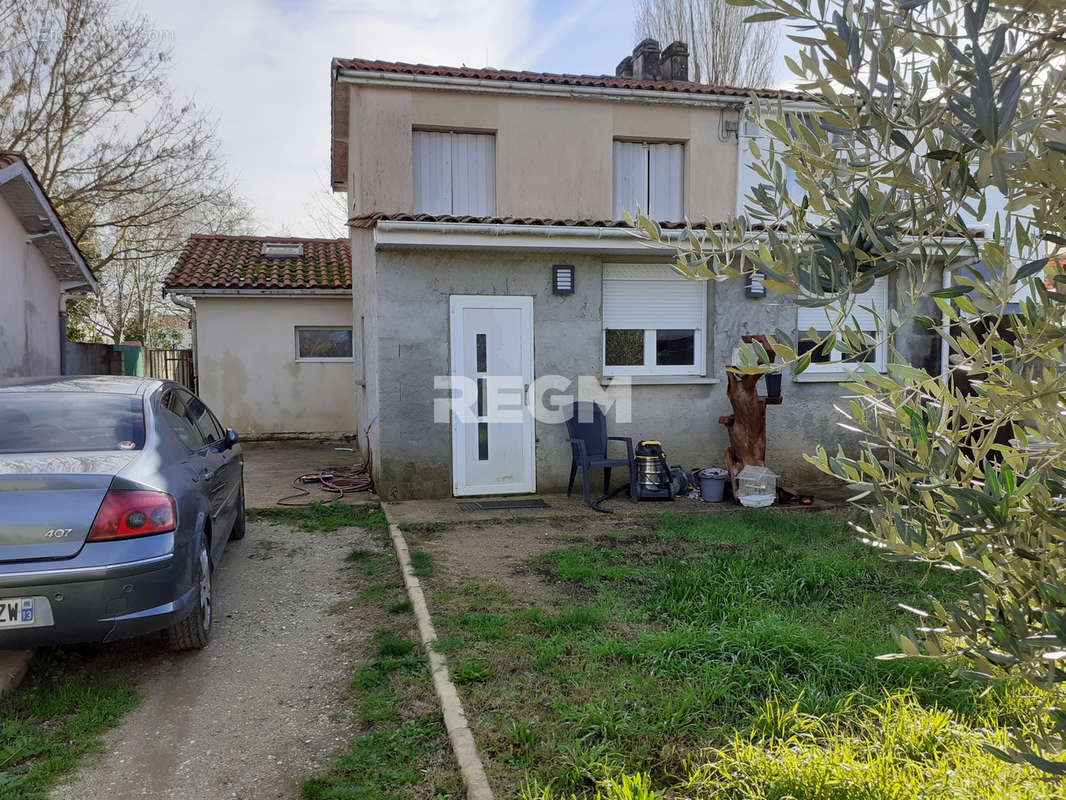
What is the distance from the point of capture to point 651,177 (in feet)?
40.1

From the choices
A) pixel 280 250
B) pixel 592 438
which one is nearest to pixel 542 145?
pixel 592 438

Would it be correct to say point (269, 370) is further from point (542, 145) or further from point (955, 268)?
point (955, 268)

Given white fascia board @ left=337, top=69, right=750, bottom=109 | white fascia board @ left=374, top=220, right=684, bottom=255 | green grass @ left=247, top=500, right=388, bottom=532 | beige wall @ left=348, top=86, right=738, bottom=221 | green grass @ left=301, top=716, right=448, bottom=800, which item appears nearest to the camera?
green grass @ left=301, top=716, right=448, bottom=800

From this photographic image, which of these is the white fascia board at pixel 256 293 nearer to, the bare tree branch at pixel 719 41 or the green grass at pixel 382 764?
the green grass at pixel 382 764

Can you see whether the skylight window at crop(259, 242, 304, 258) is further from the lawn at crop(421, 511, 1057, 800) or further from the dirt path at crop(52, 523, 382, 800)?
the lawn at crop(421, 511, 1057, 800)

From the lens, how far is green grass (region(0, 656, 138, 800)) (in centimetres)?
325

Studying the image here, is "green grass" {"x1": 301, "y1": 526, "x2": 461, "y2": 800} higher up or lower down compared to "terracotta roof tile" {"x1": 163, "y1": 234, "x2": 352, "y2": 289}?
lower down

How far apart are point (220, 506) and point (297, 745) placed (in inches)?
97.4

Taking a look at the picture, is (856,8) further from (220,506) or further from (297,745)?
(220,506)

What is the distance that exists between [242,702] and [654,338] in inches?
283

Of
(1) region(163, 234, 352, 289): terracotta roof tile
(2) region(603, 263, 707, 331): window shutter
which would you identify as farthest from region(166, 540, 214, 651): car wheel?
(1) region(163, 234, 352, 289): terracotta roof tile

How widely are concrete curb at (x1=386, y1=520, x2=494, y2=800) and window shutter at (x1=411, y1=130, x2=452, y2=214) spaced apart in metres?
7.08

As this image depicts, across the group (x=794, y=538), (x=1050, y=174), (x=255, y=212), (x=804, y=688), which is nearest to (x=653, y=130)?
(x=794, y=538)

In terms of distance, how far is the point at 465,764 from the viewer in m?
3.19
